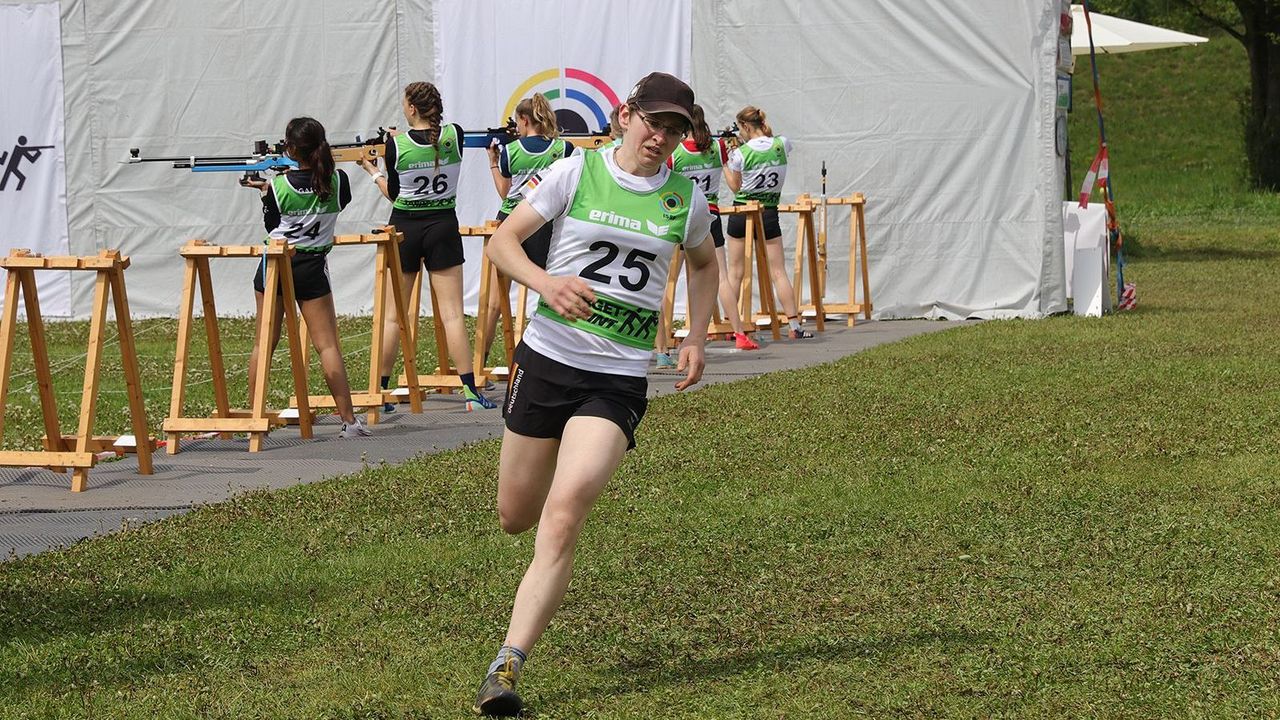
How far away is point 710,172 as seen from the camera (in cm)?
1464

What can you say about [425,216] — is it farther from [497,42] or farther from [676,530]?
[497,42]

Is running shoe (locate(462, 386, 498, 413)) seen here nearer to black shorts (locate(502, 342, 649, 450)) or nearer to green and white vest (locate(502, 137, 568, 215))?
green and white vest (locate(502, 137, 568, 215))

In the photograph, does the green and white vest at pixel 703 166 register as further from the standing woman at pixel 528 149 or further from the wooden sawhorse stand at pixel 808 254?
the wooden sawhorse stand at pixel 808 254

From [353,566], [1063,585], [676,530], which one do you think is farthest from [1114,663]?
[353,566]

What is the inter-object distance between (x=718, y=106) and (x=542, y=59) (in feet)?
6.45

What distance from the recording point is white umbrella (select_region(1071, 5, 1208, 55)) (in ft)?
93.0

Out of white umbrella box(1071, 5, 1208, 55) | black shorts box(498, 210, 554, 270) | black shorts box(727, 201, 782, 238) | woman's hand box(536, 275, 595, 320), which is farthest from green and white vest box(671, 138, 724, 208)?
white umbrella box(1071, 5, 1208, 55)

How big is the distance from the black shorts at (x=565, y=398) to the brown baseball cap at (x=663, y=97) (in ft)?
2.62

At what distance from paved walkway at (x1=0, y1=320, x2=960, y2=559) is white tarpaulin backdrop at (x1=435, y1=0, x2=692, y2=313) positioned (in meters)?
6.29

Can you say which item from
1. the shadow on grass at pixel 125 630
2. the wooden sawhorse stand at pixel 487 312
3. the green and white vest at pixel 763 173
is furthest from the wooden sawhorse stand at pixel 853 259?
the shadow on grass at pixel 125 630

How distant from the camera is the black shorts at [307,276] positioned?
35.2 feet

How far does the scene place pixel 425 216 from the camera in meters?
12.0

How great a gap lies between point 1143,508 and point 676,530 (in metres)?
2.09

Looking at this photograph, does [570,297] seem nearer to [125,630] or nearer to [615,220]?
[615,220]
